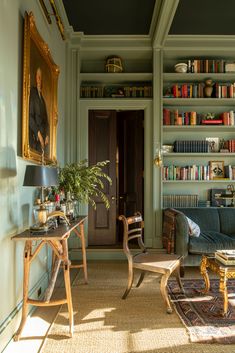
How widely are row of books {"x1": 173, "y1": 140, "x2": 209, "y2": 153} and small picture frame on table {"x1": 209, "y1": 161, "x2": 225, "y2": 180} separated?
324 mm

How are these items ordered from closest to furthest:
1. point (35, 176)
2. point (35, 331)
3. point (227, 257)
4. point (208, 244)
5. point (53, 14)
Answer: point (35, 176), point (35, 331), point (227, 257), point (53, 14), point (208, 244)

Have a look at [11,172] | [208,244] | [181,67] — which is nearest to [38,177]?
[11,172]

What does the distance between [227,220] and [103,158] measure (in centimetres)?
217

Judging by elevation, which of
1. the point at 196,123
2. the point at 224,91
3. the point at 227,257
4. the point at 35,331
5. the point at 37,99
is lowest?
the point at 35,331

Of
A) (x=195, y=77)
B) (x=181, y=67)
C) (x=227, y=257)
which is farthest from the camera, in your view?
(x=195, y=77)

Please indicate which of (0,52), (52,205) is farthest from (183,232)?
(0,52)

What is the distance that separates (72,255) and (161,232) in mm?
1447

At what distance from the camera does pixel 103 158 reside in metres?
5.07

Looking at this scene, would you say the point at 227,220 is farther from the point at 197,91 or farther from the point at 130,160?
the point at 197,91

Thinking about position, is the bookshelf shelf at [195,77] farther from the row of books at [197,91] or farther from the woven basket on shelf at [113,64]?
the woven basket on shelf at [113,64]

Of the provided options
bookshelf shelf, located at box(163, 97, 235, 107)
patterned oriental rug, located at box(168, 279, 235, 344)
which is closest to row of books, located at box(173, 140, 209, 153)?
bookshelf shelf, located at box(163, 97, 235, 107)

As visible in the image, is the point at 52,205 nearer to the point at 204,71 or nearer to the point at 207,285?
the point at 207,285

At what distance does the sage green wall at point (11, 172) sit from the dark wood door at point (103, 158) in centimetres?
225

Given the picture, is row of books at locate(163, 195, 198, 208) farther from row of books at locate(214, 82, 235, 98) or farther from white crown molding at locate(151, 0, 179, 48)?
white crown molding at locate(151, 0, 179, 48)
